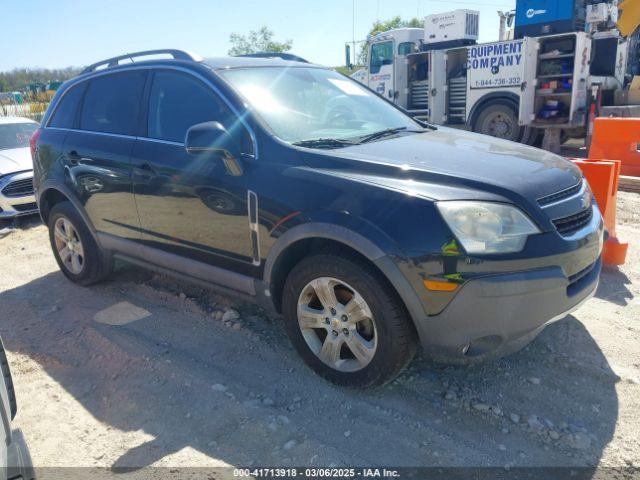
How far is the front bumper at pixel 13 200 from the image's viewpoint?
7.51 metres

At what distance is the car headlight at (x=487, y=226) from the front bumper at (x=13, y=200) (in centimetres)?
691

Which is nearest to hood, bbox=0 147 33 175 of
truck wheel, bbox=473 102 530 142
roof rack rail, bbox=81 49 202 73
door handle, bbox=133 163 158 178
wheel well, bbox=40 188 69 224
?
wheel well, bbox=40 188 69 224

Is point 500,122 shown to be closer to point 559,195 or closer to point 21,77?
point 559,195

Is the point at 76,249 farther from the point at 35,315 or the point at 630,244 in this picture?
the point at 630,244

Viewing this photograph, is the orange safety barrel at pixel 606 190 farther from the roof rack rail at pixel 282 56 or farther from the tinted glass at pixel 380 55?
the tinted glass at pixel 380 55

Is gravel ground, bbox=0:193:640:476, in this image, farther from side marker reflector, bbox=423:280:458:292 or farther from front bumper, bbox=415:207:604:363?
side marker reflector, bbox=423:280:458:292

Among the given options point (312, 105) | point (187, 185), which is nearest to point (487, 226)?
point (312, 105)

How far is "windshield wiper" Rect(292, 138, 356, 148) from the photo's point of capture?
313 centimetres

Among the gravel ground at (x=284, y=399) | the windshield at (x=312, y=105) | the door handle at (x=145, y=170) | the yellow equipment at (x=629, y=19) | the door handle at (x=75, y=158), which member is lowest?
the gravel ground at (x=284, y=399)

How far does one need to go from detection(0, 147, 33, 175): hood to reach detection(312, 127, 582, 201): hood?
6.56 metres

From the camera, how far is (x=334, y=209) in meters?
2.76

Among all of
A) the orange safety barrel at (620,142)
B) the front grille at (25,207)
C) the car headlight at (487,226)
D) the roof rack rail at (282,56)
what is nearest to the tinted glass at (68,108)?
the roof rack rail at (282,56)

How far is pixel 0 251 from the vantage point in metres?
6.52

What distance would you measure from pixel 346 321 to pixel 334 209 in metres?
0.62
